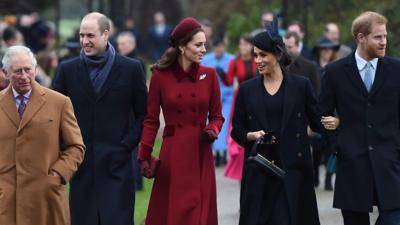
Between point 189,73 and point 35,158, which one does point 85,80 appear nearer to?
point 189,73

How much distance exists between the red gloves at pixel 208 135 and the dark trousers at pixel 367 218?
1.21 m

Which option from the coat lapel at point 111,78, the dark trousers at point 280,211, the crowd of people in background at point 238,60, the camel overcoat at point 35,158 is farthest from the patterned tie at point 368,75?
the crowd of people in background at point 238,60

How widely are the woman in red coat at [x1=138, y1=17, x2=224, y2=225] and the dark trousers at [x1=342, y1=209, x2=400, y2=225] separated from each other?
1.08 m

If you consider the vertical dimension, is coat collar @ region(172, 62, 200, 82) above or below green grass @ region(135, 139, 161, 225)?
above

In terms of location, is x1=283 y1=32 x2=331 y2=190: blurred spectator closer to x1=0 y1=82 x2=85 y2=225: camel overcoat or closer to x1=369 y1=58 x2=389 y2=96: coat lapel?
x1=369 y1=58 x2=389 y2=96: coat lapel

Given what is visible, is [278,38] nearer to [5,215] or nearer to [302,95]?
[302,95]

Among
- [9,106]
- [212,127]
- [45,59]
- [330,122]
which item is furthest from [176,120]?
[45,59]

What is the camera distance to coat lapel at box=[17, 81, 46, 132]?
31.7 feet

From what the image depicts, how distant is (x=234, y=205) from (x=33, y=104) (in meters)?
5.99

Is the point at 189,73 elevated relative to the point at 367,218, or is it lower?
elevated

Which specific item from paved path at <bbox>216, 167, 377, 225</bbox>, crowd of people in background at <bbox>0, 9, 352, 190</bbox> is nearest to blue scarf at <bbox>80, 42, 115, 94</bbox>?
crowd of people in background at <bbox>0, 9, 352, 190</bbox>

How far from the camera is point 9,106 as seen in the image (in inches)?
384

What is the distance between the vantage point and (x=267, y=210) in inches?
412

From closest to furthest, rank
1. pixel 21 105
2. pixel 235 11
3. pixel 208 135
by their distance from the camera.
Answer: pixel 21 105 < pixel 208 135 < pixel 235 11
